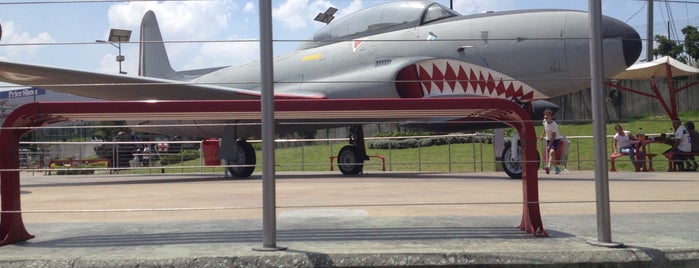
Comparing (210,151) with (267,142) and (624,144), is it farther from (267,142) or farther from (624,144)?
(267,142)

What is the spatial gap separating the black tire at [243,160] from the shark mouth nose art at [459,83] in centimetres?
348

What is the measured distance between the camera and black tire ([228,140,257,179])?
1352cm

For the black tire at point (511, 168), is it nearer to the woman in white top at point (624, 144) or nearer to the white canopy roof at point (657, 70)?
the woman in white top at point (624, 144)

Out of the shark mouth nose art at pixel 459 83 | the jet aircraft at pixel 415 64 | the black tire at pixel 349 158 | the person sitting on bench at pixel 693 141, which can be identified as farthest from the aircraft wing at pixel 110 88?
the person sitting on bench at pixel 693 141

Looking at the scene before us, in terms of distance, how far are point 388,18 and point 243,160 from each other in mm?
4169

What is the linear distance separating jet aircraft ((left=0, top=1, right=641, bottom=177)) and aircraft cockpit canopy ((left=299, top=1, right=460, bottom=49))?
2 cm

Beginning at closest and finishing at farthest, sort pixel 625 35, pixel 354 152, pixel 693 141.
Result: pixel 625 35 < pixel 354 152 < pixel 693 141

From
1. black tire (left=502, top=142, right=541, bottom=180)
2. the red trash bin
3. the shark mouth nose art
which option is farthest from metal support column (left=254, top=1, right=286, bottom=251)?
the red trash bin

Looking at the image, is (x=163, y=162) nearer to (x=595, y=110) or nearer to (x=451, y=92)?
(x=451, y=92)

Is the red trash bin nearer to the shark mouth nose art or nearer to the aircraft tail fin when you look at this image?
the aircraft tail fin

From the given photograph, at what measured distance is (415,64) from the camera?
41.1 feet

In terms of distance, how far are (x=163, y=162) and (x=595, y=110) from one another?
18.5 m

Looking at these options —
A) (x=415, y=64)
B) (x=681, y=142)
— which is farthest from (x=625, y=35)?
(x=681, y=142)

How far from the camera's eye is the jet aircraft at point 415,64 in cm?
1090
